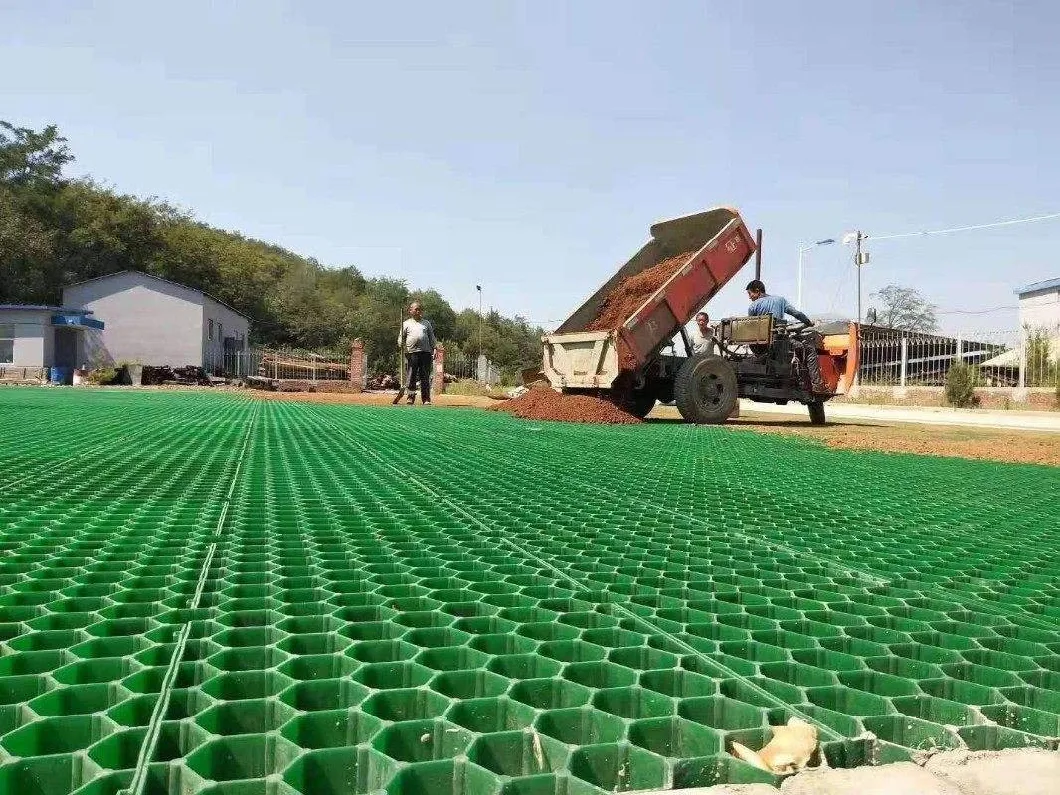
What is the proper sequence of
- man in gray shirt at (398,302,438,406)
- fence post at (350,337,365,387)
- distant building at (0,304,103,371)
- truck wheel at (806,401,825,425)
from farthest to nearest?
distant building at (0,304,103,371)
fence post at (350,337,365,387)
man in gray shirt at (398,302,438,406)
truck wheel at (806,401,825,425)

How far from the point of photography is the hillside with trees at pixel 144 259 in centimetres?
3788

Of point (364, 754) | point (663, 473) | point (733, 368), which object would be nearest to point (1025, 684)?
point (364, 754)

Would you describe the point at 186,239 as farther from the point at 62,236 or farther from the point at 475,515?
the point at 475,515

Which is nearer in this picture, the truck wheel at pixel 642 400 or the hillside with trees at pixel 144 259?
the truck wheel at pixel 642 400

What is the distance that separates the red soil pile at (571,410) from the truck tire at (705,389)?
621mm

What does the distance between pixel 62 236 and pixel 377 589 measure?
45.2 metres

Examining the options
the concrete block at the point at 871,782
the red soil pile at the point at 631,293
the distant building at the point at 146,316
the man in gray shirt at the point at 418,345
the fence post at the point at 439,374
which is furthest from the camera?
the distant building at the point at 146,316

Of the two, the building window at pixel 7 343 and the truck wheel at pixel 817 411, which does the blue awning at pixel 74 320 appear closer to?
the building window at pixel 7 343

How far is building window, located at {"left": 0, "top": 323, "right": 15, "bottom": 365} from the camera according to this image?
2948 centimetres

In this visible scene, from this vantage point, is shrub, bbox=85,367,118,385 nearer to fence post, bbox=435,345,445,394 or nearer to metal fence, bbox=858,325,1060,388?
fence post, bbox=435,345,445,394

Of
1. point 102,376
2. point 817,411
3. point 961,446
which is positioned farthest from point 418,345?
point 102,376

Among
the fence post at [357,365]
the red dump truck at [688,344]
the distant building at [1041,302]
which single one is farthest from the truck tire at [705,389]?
the distant building at [1041,302]

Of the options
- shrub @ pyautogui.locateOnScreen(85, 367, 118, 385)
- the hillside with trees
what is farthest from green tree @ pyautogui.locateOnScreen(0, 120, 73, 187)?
shrub @ pyautogui.locateOnScreen(85, 367, 118, 385)

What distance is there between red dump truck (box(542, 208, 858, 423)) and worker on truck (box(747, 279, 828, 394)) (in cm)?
4
